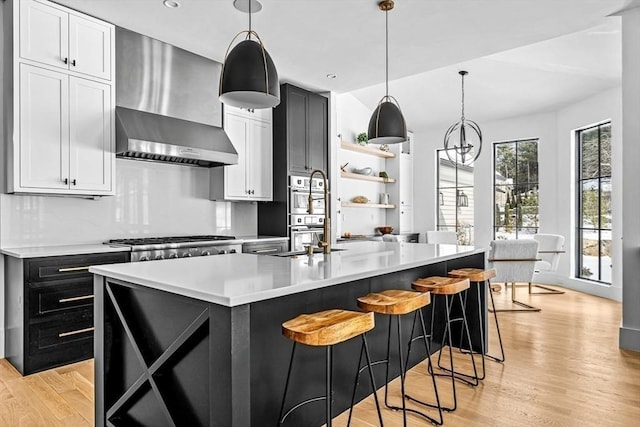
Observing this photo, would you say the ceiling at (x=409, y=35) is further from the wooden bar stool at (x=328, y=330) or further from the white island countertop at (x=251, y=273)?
the wooden bar stool at (x=328, y=330)

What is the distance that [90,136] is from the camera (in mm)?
3562

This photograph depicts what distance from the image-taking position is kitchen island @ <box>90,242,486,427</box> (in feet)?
4.91

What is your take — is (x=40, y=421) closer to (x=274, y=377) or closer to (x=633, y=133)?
(x=274, y=377)

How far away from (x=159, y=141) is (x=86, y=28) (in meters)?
1.07

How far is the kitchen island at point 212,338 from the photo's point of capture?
59.0 inches

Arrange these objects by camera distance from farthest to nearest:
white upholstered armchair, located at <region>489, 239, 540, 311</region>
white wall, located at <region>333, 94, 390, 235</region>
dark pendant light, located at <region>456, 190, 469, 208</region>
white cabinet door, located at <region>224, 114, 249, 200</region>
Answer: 1. dark pendant light, located at <region>456, 190, 469, 208</region>
2. white wall, located at <region>333, 94, 390, 235</region>
3. white upholstered armchair, located at <region>489, 239, 540, 311</region>
4. white cabinet door, located at <region>224, 114, 249, 200</region>

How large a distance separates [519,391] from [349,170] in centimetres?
496

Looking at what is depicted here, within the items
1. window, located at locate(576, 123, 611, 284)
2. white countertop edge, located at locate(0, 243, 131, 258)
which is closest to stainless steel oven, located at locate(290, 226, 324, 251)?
white countertop edge, located at locate(0, 243, 131, 258)

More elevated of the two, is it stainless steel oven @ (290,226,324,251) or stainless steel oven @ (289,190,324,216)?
stainless steel oven @ (289,190,324,216)

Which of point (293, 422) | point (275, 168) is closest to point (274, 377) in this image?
point (293, 422)

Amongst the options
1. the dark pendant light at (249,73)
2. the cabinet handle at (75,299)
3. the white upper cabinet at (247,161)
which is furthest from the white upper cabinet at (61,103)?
the dark pendant light at (249,73)

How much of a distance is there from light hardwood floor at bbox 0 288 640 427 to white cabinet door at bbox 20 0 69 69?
2400mm

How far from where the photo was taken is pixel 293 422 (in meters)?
2.13

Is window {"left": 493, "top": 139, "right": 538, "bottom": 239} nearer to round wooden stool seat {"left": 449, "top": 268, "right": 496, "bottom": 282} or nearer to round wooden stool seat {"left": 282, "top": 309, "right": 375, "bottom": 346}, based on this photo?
round wooden stool seat {"left": 449, "top": 268, "right": 496, "bottom": 282}
